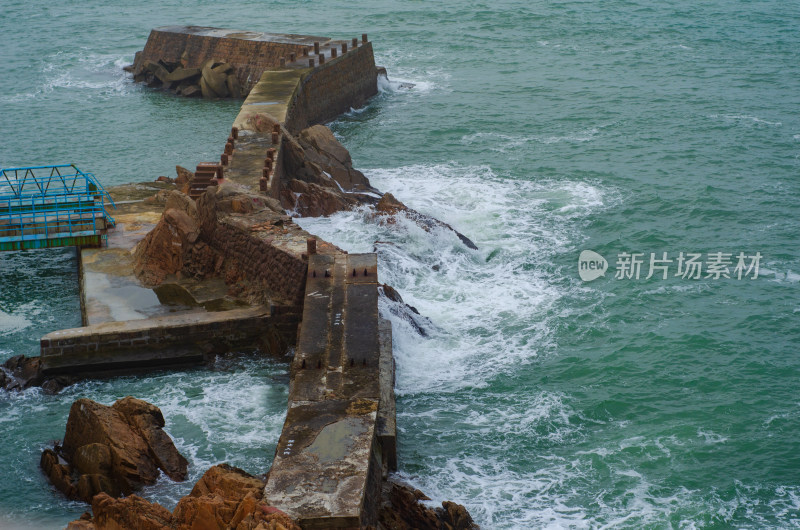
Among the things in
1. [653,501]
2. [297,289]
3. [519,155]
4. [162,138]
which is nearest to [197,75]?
[162,138]

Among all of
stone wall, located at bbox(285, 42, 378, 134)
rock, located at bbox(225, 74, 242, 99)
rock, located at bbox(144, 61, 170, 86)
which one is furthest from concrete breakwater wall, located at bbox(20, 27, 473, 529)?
rock, located at bbox(144, 61, 170, 86)

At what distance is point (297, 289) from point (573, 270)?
24.4 feet

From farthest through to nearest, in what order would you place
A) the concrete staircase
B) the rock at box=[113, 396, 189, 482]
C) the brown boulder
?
the concrete staircase, the rock at box=[113, 396, 189, 482], the brown boulder

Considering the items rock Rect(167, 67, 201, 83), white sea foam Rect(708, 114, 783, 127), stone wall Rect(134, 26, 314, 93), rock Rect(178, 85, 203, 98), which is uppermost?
stone wall Rect(134, 26, 314, 93)

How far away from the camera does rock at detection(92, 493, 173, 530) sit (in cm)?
1216

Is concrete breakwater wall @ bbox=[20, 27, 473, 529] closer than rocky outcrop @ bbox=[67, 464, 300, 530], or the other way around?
rocky outcrop @ bbox=[67, 464, 300, 530]

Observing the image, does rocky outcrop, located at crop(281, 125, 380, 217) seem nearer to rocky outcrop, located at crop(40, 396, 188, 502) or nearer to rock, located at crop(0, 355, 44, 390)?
rock, located at crop(0, 355, 44, 390)

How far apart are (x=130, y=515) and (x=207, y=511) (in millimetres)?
1089

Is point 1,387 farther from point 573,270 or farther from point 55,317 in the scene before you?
point 573,270

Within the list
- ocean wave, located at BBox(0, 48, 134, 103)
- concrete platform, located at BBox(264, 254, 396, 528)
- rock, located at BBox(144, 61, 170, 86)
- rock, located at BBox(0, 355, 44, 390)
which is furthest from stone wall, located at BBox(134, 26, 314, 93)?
rock, located at BBox(0, 355, 44, 390)

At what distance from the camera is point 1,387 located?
17.4m

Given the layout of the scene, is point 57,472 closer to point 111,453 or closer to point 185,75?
point 111,453

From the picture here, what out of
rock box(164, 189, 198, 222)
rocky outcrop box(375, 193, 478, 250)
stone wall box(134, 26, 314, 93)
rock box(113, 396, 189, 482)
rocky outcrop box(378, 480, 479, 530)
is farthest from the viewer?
stone wall box(134, 26, 314, 93)

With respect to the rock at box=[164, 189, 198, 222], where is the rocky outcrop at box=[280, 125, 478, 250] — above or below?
below
